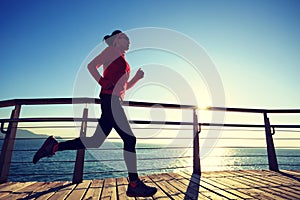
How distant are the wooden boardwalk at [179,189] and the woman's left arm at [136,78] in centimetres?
117

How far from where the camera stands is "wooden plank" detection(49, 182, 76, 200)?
1.70m

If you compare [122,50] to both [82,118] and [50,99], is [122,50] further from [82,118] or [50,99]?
[50,99]

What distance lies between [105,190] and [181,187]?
2.79ft

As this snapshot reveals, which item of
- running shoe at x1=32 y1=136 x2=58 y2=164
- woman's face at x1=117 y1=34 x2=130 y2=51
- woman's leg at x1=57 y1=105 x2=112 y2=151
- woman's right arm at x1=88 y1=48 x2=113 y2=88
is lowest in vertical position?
running shoe at x1=32 y1=136 x2=58 y2=164

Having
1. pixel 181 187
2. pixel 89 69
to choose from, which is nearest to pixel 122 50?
pixel 89 69

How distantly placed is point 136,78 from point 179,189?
4.39 ft

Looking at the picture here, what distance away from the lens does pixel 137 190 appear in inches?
66.0

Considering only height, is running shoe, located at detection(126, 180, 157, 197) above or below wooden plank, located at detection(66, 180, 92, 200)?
above

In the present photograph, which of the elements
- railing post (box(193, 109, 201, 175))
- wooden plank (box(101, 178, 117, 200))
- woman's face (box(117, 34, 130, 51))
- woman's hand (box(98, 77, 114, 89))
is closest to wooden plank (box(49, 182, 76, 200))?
wooden plank (box(101, 178, 117, 200))

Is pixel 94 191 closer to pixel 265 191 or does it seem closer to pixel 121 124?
pixel 121 124

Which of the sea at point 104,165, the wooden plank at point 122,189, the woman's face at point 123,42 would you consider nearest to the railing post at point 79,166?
the sea at point 104,165

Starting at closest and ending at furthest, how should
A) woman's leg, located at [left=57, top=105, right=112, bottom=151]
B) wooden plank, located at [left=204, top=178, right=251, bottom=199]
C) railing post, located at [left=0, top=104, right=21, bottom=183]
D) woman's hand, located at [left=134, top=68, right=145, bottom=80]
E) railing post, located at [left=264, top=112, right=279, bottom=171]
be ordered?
wooden plank, located at [left=204, top=178, right=251, bottom=199] → woman's leg, located at [left=57, top=105, right=112, bottom=151] → woman's hand, located at [left=134, top=68, right=145, bottom=80] → railing post, located at [left=0, top=104, right=21, bottom=183] → railing post, located at [left=264, top=112, right=279, bottom=171]

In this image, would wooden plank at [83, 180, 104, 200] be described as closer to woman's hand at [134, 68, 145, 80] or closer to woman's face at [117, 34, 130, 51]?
woman's hand at [134, 68, 145, 80]

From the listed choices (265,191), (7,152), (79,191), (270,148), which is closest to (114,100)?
(79,191)
